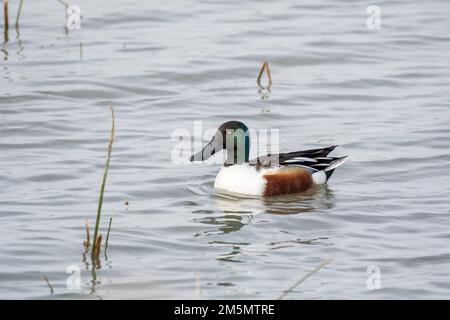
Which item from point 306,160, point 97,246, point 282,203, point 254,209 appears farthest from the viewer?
point 306,160

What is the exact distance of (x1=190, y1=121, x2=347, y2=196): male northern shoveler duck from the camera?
9.08m

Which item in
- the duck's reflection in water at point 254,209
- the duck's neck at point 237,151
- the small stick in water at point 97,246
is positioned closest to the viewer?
the small stick in water at point 97,246

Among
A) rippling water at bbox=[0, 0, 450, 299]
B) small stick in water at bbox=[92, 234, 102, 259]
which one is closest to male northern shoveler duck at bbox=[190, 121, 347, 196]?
rippling water at bbox=[0, 0, 450, 299]

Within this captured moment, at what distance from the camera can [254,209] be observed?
8.68m

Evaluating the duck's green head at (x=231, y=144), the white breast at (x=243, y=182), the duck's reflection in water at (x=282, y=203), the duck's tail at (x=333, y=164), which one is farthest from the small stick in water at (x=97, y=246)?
the duck's tail at (x=333, y=164)

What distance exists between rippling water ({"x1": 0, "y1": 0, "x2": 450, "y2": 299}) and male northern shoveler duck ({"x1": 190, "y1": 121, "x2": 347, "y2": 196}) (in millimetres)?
166

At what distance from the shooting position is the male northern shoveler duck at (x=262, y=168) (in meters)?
9.08

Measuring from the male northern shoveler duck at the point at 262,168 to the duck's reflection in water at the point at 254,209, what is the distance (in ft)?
0.28

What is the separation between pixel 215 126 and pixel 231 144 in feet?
5.22

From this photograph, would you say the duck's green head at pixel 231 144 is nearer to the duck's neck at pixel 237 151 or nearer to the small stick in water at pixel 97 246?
the duck's neck at pixel 237 151

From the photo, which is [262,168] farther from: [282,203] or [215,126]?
[215,126]

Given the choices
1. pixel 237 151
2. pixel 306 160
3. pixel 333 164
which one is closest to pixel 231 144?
pixel 237 151

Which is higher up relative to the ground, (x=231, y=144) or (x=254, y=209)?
(x=231, y=144)

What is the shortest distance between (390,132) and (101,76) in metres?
3.42
